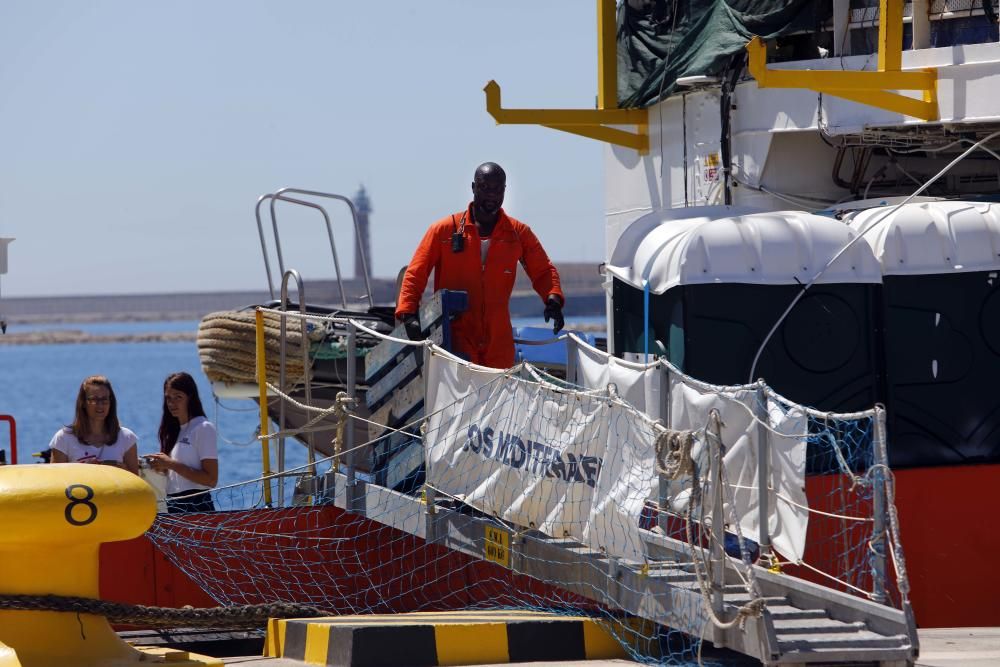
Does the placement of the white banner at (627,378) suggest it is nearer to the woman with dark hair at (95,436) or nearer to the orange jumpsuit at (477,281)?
the orange jumpsuit at (477,281)

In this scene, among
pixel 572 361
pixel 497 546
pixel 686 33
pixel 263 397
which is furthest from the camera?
pixel 686 33

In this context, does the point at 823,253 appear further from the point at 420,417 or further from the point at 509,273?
the point at 420,417

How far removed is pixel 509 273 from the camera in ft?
30.7

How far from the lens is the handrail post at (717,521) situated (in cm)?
619

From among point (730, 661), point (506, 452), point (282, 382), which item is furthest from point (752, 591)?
point (282, 382)

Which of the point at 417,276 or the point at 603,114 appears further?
→ the point at 603,114

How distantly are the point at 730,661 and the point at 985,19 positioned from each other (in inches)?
234

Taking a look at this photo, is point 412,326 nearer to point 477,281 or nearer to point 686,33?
point 477,281

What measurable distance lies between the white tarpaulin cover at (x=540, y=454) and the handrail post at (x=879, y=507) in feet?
3.33

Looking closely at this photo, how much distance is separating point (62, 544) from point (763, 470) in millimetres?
3192

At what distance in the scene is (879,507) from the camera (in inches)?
243

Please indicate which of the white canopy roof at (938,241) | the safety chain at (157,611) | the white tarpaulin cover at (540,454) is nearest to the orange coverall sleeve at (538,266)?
the white tarpaulin cover at (540,454)

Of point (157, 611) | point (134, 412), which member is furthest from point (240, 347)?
point (134, 412)

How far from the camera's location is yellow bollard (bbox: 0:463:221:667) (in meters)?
6.39
